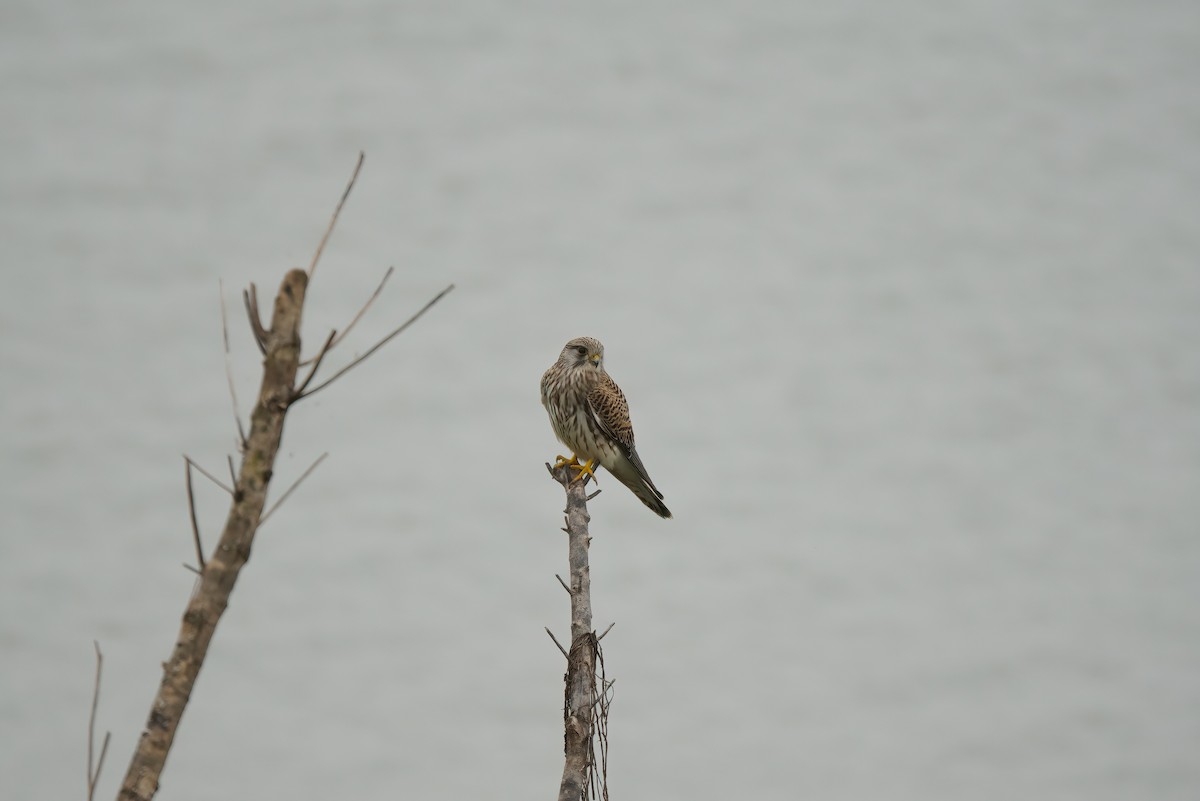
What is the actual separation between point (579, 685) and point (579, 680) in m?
0.02

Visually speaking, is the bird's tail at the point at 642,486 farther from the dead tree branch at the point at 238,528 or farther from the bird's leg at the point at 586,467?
the dead tree branch at the point at 238,528

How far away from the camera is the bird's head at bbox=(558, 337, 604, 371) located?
7938 millimetres

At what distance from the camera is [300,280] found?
2.52 metres

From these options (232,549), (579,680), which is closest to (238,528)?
(232,549)

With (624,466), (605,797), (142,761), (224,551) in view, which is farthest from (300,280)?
(624,466)

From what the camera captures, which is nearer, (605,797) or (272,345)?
(272,345)

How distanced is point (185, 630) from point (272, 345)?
2.09ft

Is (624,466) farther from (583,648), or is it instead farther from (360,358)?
(360,358)

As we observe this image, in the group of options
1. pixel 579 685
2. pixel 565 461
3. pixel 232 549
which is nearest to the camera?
pixel 232 549

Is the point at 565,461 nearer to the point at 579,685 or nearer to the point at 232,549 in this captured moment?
the point at 579,685

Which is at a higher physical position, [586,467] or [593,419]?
[593,419]

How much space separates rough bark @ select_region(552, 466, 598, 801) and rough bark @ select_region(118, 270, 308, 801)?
6.97 ft

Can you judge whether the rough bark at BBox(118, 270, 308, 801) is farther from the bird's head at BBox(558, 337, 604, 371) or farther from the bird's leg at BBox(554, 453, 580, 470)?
the bird's head at BBox(558, 337, 604, 371)

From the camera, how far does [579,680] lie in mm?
4742
